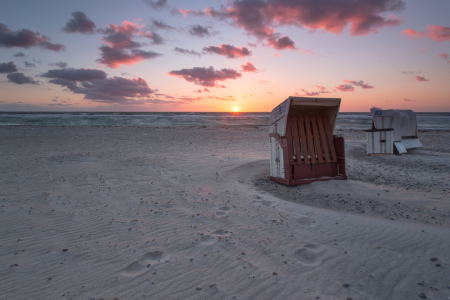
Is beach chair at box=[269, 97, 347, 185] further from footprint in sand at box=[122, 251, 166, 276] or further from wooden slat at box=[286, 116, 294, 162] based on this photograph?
footprint in sand at box=[122, 251, 166, 276]

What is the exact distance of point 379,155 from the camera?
11.6 metres

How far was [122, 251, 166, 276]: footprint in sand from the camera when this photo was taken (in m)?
2.93

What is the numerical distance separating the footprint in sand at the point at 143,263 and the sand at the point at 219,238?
0.01 metres

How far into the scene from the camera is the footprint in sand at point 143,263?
293 centimetres

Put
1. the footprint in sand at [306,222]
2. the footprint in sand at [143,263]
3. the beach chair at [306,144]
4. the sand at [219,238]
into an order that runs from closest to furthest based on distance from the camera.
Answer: the sand at [219,238]
the footprint in sand at [143,263]
the footprint in sand at [306,222]
the beach chair at [306,144]

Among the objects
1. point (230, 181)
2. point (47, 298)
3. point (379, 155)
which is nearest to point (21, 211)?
point (47, 298)

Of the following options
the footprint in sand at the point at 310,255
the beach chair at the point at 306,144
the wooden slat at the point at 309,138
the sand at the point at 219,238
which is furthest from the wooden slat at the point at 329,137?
the footprint in sand at the point at 310,255

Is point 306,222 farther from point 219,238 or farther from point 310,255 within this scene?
point 219,238

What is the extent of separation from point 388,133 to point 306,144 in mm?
7143

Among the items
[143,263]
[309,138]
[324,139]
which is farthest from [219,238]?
[324,139]

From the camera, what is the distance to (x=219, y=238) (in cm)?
372

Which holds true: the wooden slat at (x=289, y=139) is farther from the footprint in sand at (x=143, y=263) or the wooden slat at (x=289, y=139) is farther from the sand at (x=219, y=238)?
the footprint in sand at (x=143, y=263)

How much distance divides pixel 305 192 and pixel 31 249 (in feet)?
17.0

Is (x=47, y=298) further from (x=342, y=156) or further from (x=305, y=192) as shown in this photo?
(x=342, y=156)
